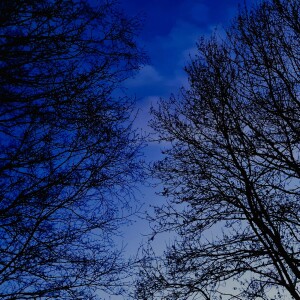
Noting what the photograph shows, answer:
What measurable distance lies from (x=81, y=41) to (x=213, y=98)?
342 cm

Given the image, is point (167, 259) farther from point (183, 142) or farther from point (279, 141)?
point (279, 141)

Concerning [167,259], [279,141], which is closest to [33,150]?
[167,259]

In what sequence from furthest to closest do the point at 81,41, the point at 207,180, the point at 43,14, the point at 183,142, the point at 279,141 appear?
1. the point at 183,142
2. the point at 207,180
3. the point at 279,141
4. the point at 81,41
5. the point at 43,14

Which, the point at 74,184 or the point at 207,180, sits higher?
the point at 207,180

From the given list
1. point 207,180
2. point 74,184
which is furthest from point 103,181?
point 207,180

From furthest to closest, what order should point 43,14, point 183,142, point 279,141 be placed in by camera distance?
point 183,142
point 279,141
point 43,14

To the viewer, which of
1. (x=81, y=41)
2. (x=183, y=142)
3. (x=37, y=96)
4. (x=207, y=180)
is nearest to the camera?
(x=37, y=96)

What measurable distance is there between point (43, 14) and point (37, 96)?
3.86ft

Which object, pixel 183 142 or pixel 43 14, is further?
pixel 183 142

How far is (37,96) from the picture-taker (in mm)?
4047

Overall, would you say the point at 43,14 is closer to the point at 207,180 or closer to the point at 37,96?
the point at 37,96

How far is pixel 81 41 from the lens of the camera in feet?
15.1

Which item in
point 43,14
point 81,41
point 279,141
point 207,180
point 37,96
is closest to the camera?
point 37,96

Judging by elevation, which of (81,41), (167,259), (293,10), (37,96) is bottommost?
(167,259)
